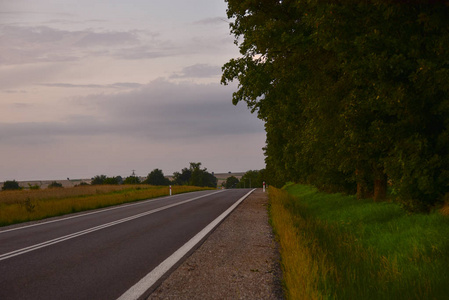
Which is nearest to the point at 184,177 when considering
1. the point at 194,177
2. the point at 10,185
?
the point at 194,177

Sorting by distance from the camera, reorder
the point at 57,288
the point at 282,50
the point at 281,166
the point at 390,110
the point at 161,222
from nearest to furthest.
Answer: the point at 57,288
the point at 390,110
the point at 161,222
the point at 282,50
the point at 281,166

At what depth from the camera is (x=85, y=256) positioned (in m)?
7.00

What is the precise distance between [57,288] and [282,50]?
33.6 feet

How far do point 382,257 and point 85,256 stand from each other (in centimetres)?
543

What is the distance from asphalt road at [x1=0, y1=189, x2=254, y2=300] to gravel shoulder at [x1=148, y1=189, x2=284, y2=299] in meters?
0.53

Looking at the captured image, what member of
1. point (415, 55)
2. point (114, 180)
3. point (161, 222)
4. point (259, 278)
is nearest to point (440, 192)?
point (415, 55)

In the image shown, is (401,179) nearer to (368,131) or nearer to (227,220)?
(368,131)

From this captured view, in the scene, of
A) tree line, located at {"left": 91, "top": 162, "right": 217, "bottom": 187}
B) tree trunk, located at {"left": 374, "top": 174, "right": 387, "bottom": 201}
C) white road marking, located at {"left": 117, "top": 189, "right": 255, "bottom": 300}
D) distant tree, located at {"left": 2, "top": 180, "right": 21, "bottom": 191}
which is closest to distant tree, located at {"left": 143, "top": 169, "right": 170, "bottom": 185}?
tree line, located at {"left": 91, "top": 162, "right": 217, "bottom": 187}

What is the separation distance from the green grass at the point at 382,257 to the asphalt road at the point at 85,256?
2.38m

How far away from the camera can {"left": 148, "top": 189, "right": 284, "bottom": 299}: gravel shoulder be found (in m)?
4.76

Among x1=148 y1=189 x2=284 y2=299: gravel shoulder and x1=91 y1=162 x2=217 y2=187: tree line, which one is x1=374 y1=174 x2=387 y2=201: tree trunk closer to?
x1=148 y1=189 x2=284 y2=299: gravel shoulder

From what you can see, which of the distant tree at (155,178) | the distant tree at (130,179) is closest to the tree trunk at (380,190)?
the distant tree at (130,179)

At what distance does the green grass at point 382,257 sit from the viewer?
4570 mm

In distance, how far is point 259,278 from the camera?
5.36 metres
